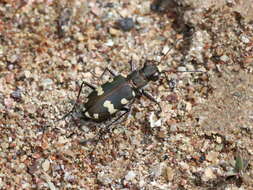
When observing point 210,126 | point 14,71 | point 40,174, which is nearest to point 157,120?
point 210,126

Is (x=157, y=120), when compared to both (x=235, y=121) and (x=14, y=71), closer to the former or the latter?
(x=235, y=121)

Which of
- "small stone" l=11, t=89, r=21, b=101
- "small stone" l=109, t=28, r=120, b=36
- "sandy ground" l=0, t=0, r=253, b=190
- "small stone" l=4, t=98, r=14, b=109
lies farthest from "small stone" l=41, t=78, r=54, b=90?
"small stone" l=109, t=28, r=120, b=36

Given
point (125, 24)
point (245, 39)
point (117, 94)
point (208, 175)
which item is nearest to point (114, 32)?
point (125, 24)

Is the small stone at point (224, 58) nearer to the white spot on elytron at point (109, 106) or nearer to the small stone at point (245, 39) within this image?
the small stone at point (245, 39)

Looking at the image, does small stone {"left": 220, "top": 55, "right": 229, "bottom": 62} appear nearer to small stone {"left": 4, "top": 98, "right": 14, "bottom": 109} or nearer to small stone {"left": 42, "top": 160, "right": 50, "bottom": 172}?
small stone {"left": 42, "top": 160, "right": 50, "bottom": 172}

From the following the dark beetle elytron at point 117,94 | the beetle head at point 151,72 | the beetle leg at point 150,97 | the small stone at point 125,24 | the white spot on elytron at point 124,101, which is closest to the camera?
the dark beetle elytron at point 117,94

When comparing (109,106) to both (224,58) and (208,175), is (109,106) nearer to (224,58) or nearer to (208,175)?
(208,175)

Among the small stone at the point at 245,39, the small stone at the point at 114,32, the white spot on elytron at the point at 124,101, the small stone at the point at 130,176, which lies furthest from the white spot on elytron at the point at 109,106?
the small stone at the point at 245,39
